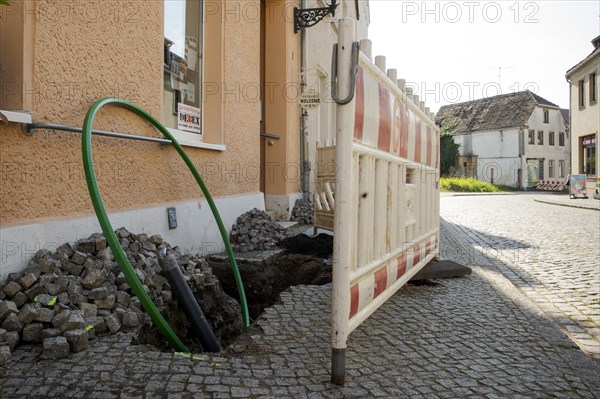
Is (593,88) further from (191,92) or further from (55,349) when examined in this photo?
(55,349)

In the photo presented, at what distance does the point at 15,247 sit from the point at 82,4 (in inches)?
68.7

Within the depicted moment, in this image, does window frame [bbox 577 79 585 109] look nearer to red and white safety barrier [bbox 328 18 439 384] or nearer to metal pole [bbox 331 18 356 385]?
red and white safety barrier [bbox 328 18 439 384]

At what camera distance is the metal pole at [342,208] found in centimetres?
216

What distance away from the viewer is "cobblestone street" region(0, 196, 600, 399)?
207cm

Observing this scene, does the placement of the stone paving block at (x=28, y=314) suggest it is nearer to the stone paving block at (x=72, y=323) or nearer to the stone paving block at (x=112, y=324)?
the stone paving block at (x=72, y=323)

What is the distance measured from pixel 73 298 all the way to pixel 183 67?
130 inches

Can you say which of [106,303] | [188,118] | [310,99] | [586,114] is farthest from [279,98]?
[586,114]

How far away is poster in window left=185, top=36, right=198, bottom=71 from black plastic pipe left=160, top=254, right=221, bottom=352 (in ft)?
10.00

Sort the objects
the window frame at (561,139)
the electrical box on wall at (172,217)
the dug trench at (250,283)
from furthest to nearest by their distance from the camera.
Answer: the window frame at (561,139), the electrical box on wall at (172,217), the dug trench at (250,283)

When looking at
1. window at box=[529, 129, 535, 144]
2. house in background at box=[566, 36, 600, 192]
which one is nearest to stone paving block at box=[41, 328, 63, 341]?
house in background at box=[566, 36, 600, 192]

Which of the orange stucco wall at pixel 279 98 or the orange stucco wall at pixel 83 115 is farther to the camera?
the orange stucco wall at pixel 279 98

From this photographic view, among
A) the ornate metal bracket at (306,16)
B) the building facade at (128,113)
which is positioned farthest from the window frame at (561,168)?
the building facade at (128,113)

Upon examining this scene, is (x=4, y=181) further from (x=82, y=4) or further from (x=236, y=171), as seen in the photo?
(x=236, y=171)

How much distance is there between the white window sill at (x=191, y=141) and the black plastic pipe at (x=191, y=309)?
6.45ft
